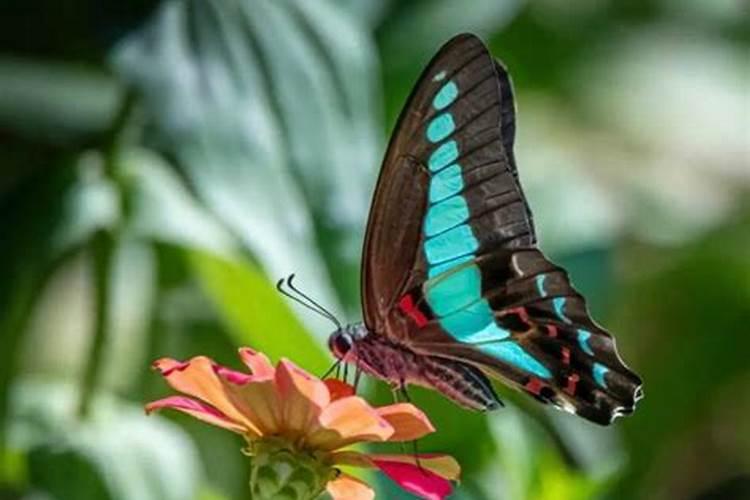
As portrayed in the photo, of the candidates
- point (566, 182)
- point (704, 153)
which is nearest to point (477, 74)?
point (566, 182)

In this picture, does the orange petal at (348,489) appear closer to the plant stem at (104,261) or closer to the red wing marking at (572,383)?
the red wing marking at (572,383)

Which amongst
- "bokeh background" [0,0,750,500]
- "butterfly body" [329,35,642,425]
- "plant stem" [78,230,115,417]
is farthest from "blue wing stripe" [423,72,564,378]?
"plant stem" [78,230,115,417]

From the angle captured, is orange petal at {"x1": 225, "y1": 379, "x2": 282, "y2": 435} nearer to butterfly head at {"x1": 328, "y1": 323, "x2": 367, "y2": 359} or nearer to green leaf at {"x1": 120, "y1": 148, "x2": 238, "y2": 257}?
butterfly head at {"x1": 328, "y1": 323, "x2": 367, "y2": 359}

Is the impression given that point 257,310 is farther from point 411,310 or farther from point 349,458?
point 349,458

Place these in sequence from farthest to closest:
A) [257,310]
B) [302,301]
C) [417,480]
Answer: [257,310] < [302,301] < [417,480]

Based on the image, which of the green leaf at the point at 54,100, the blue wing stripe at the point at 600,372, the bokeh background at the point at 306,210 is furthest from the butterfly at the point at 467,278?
the green leaf at the point at 54,100

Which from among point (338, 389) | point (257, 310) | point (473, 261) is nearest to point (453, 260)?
point (473, 261)
